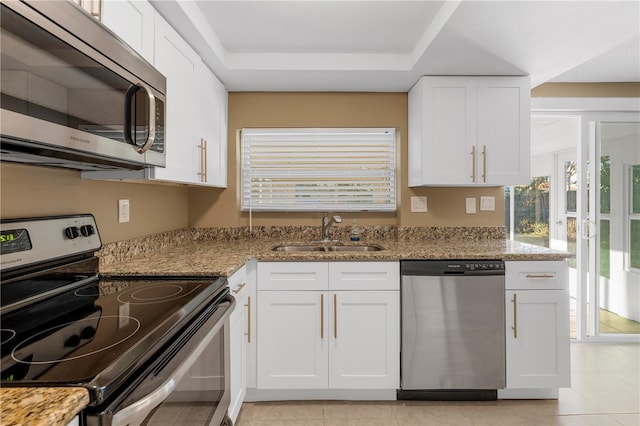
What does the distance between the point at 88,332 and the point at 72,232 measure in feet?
2.15

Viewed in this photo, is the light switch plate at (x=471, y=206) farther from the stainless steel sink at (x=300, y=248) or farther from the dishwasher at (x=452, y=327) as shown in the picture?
the stainless steel sink at (x=300, y=248)

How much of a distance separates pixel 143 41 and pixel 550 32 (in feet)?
6.48

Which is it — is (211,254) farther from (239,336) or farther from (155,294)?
(155,294)

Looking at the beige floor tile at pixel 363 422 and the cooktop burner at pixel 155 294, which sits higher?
the cooktop burner at pixel 155 294

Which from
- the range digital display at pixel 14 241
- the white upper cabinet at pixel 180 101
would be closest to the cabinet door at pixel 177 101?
the white upper cabinet at pixel 180 101

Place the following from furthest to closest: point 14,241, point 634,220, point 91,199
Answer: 1. point 634,220
2. point 91,199
3. point 14,241

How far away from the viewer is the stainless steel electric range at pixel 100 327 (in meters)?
0.74

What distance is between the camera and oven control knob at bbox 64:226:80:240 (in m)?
1.40

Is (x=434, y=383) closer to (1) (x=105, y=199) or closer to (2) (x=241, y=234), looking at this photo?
(2) (x=241, y=234)

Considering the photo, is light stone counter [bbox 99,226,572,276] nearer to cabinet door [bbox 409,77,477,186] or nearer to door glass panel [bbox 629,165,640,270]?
cabinet door [bbox 409,77,477,186]

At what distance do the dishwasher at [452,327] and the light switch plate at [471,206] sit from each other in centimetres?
80

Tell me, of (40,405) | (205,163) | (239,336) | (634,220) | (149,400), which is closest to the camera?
(40,405)

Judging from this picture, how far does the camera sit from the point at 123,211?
6.30 ft

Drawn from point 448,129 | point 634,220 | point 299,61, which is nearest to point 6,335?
point 299,61
